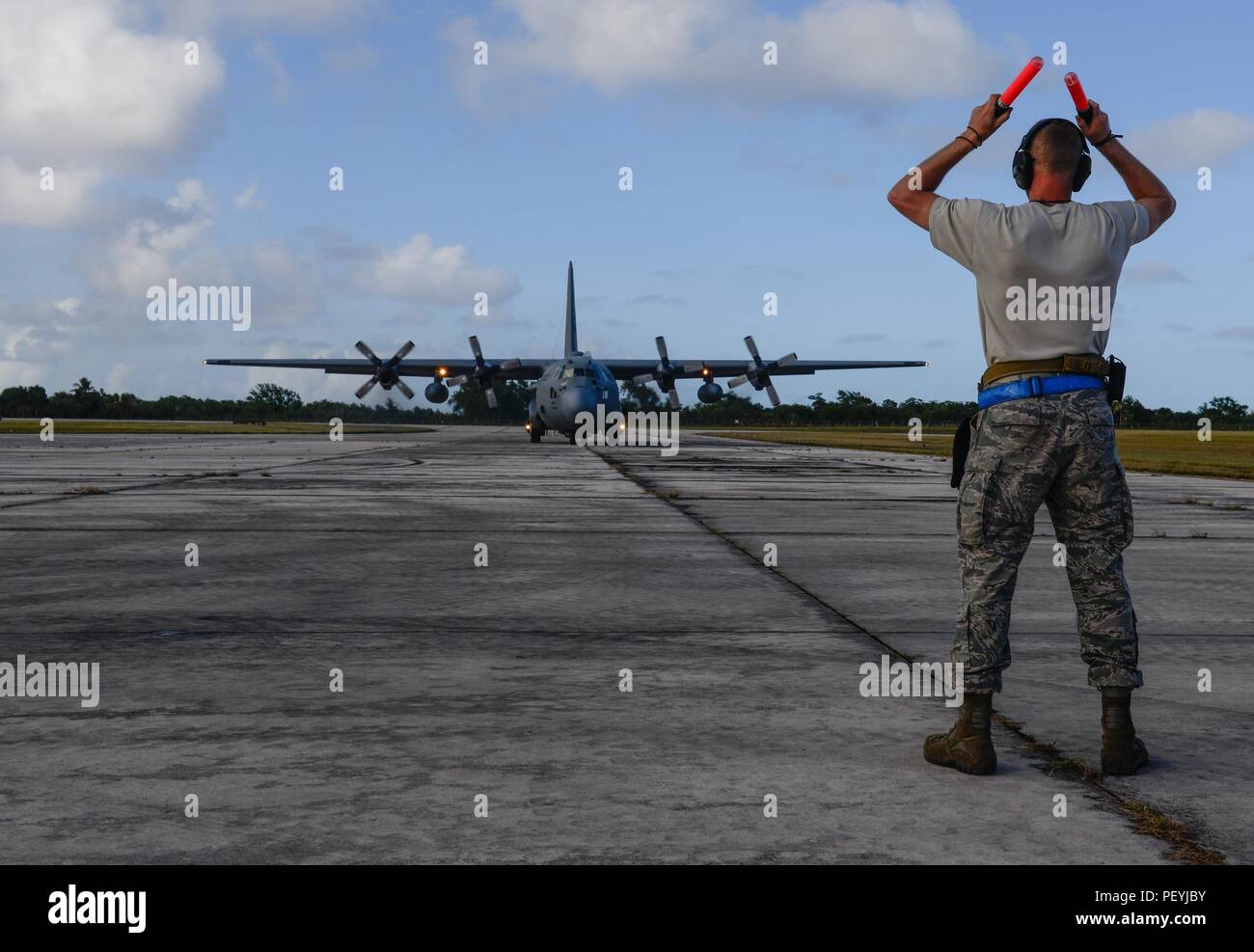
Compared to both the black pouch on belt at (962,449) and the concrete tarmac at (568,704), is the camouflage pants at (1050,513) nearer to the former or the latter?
the black pouch on belt at (962,449)

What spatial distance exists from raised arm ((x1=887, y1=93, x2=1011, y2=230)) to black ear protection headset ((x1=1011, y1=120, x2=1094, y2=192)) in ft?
0.57

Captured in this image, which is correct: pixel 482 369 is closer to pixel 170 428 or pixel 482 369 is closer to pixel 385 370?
pixel 385 370

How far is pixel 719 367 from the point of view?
5884 centimetres

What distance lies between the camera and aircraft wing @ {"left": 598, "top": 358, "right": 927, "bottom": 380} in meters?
56.8

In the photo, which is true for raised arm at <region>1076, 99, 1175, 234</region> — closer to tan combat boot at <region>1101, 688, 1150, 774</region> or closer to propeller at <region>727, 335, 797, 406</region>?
tan combat boot at <region>1101, 688, 1150, 774</region>

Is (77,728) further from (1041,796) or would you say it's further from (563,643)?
(1041,796)

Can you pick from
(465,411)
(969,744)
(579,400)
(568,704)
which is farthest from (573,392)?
(465,411)

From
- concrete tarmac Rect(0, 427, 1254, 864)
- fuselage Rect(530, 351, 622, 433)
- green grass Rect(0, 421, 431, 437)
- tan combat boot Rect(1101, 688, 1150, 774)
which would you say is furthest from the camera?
green grass Rect(0, 421, 431, 437)

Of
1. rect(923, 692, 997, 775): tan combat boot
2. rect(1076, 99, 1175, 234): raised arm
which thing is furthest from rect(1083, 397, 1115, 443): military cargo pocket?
rect(923, 692, 997, 775): tan combat boot

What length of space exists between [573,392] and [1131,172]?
121ft

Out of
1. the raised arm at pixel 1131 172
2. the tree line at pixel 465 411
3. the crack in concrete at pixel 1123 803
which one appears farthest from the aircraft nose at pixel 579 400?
the tree line at pixel 465 411

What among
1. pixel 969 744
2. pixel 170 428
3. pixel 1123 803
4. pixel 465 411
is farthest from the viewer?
pixel 465 411
